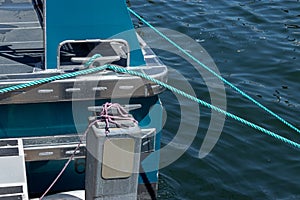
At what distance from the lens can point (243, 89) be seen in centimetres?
721

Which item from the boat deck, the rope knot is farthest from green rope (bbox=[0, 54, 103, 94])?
the rope knot

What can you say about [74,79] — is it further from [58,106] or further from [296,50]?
[296,50]

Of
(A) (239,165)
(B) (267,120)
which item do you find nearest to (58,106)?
(A) (239,165)

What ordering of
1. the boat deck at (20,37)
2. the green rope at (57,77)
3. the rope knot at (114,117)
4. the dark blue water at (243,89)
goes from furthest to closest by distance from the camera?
the dark blue water at (243,89)
the boat deck at (20,37)
the green rope at (57,77)
the rope knot at (114,117)

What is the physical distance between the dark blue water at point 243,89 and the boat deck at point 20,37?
5.38 feet

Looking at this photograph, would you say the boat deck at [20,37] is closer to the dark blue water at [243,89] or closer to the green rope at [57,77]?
the green rope at [57,77]

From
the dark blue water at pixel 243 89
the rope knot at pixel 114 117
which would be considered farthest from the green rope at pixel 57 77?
the dark blue water at pixel 243 89

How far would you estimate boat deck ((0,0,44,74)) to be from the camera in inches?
171

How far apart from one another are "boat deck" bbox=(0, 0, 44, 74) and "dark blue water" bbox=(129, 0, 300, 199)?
A: 164 cm

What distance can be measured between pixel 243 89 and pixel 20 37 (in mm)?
3170

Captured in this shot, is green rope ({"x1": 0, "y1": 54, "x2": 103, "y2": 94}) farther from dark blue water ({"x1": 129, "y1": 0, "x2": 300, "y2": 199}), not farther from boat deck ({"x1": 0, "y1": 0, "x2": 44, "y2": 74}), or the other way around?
dark blue water ({"x1": 129, "y1": 0, "x2": 300, "y2": 199})

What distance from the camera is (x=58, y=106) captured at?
4188 millimetres

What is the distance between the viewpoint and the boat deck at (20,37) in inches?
171

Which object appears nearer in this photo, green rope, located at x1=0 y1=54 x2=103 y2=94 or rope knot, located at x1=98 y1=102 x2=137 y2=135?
rope knot, located at x1=98 y1=102 x2=137 y2=135
